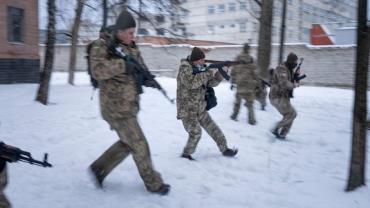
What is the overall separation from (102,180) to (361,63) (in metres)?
3.18

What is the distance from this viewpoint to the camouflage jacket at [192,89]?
624cm

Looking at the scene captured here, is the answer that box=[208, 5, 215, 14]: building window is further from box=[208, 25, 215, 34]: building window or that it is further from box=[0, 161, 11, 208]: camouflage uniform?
box=[0, 161, 11, 208]: camouflage uniform

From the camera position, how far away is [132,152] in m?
4.74

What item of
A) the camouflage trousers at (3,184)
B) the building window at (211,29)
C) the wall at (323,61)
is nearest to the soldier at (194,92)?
the camouflage trousers at (3,184)

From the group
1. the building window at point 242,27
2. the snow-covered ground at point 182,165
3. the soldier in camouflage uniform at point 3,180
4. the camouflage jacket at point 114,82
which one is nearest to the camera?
the soldier in camouflage uniform at point 3,180

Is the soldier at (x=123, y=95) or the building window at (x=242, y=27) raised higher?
the building window at (x=242, y=27)

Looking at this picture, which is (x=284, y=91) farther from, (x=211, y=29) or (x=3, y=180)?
(x=211, y=29)

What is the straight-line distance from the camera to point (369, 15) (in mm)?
5109

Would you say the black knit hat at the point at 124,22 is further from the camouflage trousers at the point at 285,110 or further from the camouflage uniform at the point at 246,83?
the camouflage uniform at the point at 246,83

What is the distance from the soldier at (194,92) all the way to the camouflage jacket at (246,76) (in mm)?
4131

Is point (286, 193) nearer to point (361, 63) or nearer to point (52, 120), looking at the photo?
point (361, 63)

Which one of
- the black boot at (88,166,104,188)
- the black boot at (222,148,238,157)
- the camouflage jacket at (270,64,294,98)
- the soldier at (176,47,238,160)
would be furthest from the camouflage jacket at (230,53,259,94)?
the black boot at (88,166,104,188)

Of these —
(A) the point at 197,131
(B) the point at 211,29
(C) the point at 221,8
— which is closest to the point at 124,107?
(A) the point at 197,131

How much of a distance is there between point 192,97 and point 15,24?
15.3m
